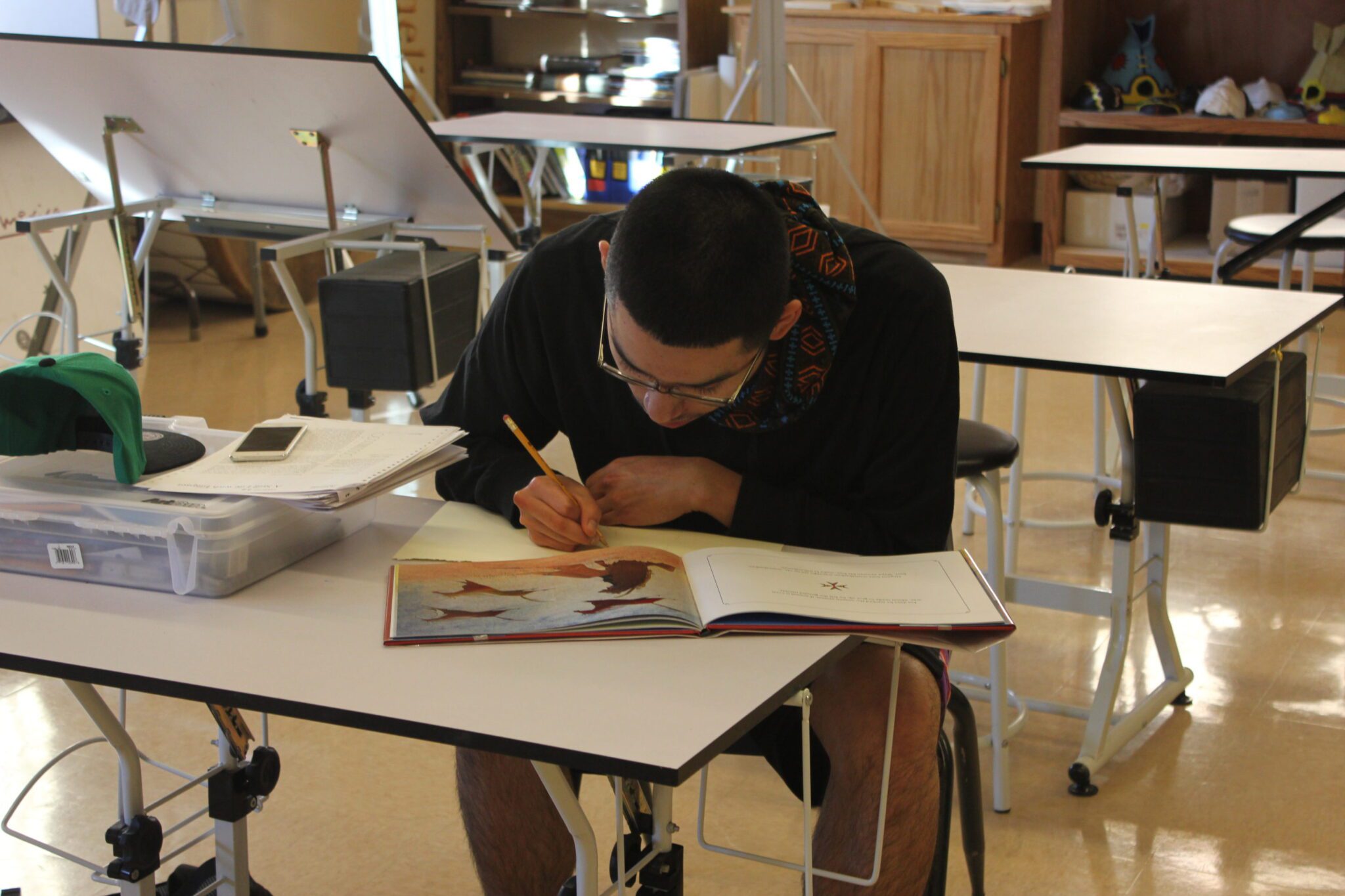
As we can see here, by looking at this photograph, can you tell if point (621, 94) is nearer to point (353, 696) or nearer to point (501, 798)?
point (501, 798)

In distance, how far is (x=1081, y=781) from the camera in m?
2.03

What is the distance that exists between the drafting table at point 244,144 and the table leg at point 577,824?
75.4 inches

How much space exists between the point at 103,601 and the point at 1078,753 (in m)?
1.51

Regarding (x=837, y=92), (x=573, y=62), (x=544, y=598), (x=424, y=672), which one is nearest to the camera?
(x=424, y=672)

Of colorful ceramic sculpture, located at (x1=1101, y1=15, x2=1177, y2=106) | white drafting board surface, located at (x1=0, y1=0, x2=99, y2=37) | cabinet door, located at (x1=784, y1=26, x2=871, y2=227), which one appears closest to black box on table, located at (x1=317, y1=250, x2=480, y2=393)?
white drafting board surface, located at (x1=0, y1=0, x2=99, y2=37)

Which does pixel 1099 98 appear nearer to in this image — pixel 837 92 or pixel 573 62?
pixel 837 92

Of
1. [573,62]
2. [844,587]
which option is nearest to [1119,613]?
[844,587]

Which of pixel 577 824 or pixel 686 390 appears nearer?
pixel 577 824

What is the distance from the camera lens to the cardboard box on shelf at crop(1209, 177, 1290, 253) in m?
5.04

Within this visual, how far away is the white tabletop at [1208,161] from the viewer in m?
3.19

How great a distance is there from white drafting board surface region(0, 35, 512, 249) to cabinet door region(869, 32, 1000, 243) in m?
2.85

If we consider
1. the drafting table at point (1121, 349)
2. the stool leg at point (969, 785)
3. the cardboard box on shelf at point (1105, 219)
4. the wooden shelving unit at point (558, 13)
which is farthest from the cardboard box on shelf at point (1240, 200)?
the stool leg at point (969, 785)

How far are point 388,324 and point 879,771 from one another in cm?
170

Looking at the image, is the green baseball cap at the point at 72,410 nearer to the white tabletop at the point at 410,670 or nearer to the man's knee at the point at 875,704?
the white tabletop at the point at 410,670
